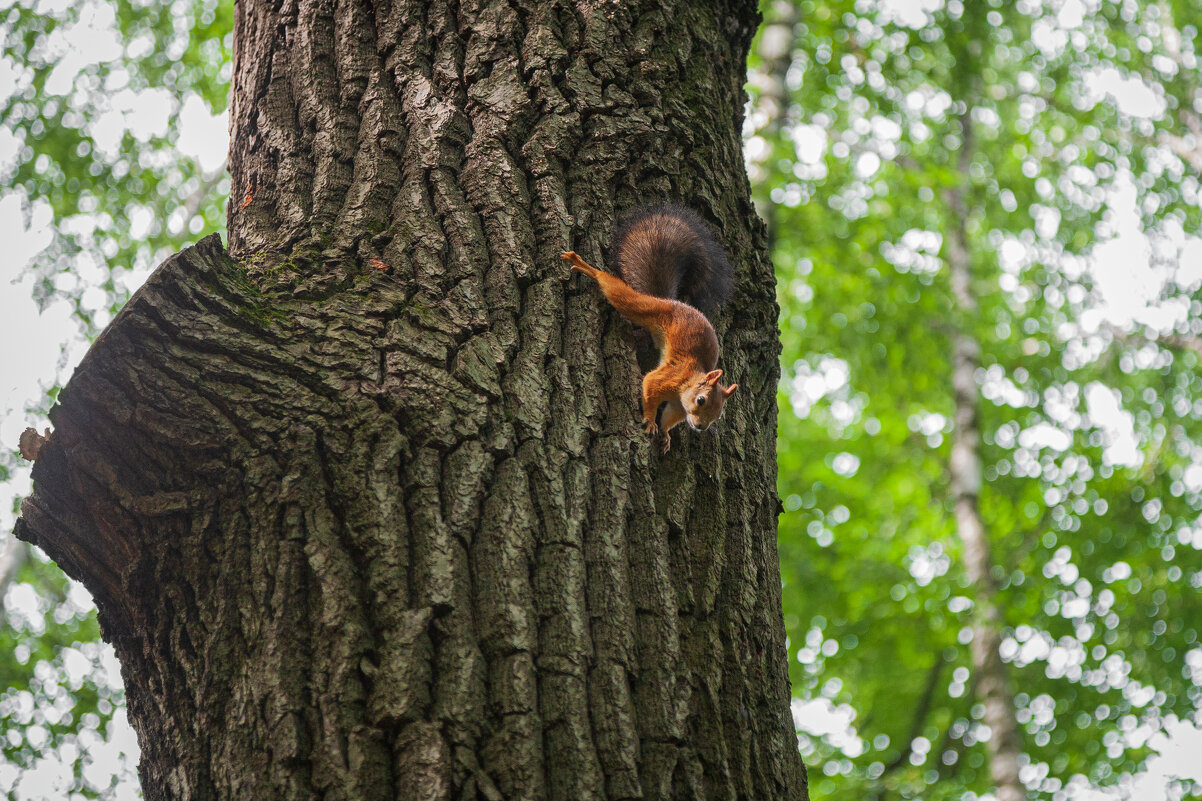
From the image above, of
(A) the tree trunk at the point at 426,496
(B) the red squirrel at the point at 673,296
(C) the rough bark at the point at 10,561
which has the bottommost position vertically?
(A) the tree trunk at the point at 426,496

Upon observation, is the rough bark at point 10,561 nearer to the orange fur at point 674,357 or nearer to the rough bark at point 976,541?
the orange fur at point 674,357

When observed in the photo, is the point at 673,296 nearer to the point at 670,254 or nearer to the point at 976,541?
the point at 670,254

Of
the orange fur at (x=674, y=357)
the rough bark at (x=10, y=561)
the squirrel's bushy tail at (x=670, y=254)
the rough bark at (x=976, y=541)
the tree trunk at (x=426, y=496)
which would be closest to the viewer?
the tree trunk at (x=426, y=496)

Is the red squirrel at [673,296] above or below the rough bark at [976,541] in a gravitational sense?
below

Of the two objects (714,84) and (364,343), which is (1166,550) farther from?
(364,343)

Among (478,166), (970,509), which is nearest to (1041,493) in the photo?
(970,509)

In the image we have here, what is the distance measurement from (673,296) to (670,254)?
218 mm

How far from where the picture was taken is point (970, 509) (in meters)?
8.85

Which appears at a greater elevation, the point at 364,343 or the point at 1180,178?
the point at 1180,178

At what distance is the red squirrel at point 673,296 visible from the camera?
1.87m

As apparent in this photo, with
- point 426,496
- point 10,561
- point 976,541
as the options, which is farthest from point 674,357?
point 976,541

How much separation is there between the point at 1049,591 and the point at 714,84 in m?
7.35

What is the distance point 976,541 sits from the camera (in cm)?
856

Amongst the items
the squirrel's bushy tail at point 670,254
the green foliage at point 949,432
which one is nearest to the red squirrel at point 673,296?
the squirrel's bushy tail at point 670,254
